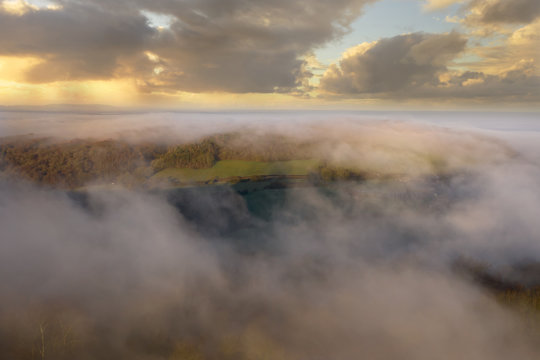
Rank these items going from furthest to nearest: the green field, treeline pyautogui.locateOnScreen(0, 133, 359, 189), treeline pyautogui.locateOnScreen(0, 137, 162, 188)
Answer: the green field
treeline pyautogui.locateOnScreen(0, 133, 359, 189)
treeline pyautogui.locateOnScreen(0, 137, 162, 188)

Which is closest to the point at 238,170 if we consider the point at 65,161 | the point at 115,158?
the point at 115,158

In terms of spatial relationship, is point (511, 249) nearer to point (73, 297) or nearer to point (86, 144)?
point (73, 297)

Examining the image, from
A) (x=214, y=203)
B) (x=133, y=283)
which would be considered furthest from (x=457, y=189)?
(x=133, y=283)

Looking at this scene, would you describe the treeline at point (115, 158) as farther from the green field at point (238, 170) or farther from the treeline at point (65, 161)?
the green field at point (238, 170)

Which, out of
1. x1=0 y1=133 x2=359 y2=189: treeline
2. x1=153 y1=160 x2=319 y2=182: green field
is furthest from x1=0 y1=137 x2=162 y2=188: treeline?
x1=153 y1=160 x2=319 y2=182: green field

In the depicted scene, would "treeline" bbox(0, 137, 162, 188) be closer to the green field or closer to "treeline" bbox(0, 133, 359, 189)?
"treeline" bbox(0, 133, 359, 189)

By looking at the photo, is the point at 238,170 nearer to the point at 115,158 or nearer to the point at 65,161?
the point at 115,158
